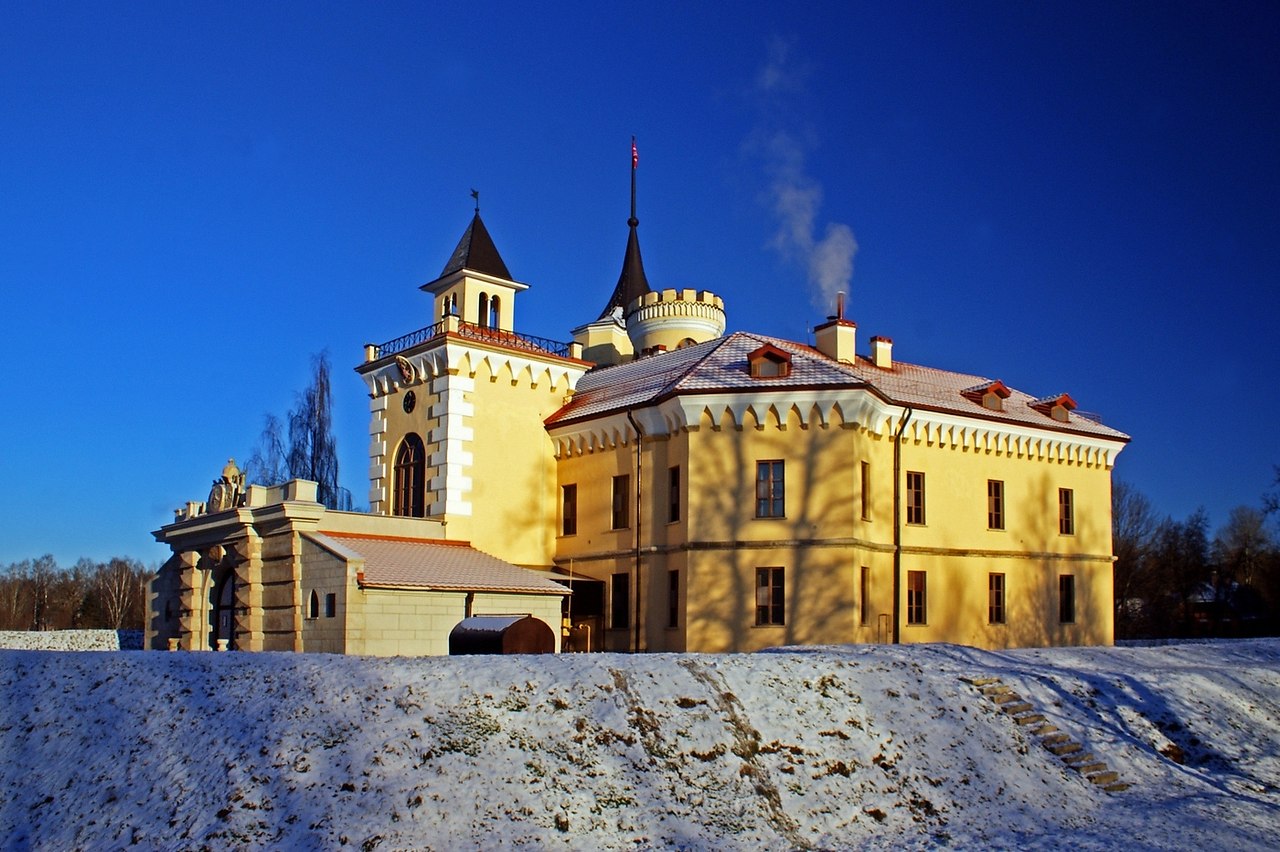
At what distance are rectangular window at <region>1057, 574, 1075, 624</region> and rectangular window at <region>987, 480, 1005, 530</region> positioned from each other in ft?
10.1

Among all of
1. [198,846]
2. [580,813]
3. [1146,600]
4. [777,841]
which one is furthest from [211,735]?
[1146,600]

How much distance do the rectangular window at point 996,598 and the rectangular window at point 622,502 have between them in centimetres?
1052

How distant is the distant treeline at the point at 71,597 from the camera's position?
7244 centimetres

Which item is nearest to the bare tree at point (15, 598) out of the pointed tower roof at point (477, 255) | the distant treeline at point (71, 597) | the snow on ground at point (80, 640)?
the distant treeline at point (71, 597)

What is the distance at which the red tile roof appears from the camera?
26.2m

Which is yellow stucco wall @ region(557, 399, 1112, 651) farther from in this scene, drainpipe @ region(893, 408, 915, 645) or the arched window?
the arched window

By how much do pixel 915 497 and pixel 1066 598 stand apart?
7075 mm

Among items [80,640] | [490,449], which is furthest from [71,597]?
[490,449]

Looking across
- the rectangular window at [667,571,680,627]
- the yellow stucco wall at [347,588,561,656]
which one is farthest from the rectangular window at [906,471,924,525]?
the yellow stucco wall at [347,588,561,656]

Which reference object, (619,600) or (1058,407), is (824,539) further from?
(1058,407)

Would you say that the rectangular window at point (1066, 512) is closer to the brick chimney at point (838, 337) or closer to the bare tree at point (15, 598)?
the brick chimney at point (838, 337)

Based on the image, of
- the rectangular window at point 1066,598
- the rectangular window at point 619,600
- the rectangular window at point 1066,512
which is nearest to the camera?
the rectangular window at point 619,600

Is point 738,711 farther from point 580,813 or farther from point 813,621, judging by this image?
point 813,621

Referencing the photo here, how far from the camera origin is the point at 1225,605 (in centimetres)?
6006
